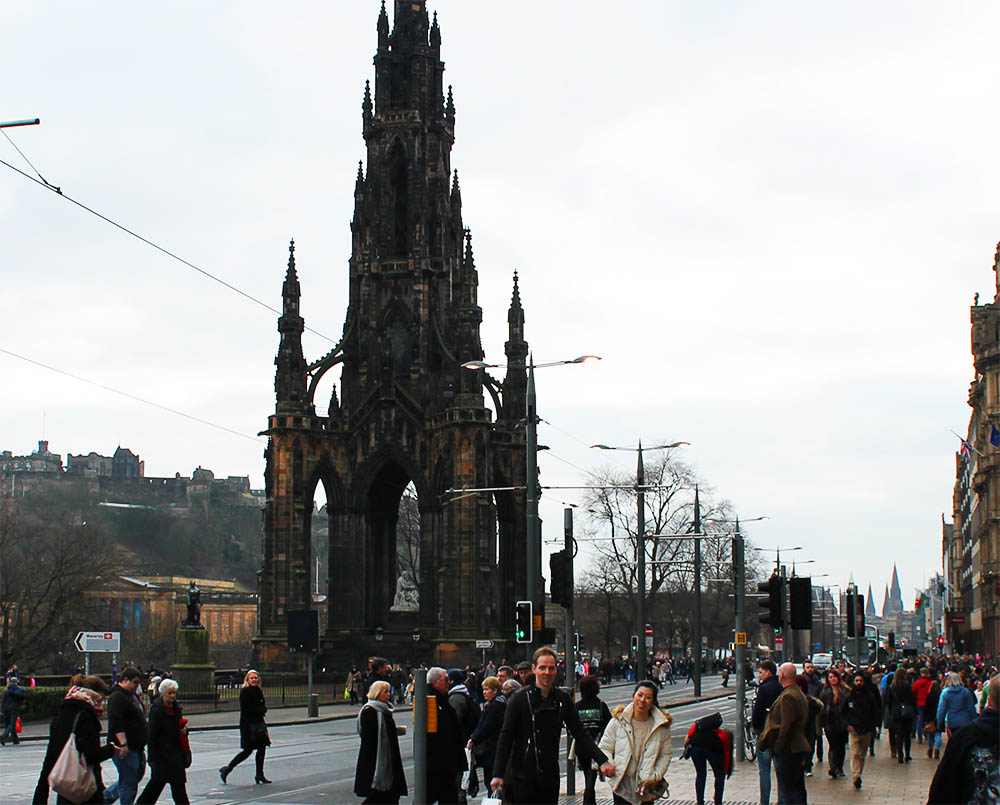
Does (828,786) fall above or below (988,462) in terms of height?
below

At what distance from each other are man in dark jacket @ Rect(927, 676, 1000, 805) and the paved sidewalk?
32.1ft

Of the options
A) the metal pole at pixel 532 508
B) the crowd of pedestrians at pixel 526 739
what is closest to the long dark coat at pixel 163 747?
the crowd of pedestrians at pixel 526 739

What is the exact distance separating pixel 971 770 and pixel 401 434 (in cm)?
5428

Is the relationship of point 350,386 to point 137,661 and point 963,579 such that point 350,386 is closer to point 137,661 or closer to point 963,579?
point 137,661

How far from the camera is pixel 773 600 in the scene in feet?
72.2

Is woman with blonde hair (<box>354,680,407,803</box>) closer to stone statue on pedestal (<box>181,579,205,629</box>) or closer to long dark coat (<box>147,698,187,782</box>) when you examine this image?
long dark coat (<box>147,698,187,782</box>)

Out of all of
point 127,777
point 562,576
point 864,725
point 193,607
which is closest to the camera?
point 127,777

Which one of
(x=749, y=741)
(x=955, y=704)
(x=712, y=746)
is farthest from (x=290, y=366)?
(x=712, y=746)

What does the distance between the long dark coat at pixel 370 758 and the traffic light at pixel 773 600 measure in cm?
1122

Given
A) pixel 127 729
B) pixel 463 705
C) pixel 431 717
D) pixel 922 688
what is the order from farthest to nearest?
pixel 922 688
pixel 463 705
pixel 127 729
pixel 431 717

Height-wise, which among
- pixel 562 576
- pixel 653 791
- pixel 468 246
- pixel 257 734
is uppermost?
pixel 468 246

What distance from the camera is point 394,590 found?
63531 mm

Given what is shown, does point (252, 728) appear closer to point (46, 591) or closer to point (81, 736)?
point (81, 736)

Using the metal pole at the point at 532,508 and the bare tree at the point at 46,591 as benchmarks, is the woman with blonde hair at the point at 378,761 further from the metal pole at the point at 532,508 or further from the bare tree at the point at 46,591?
the bare tree at the point at 46,591
